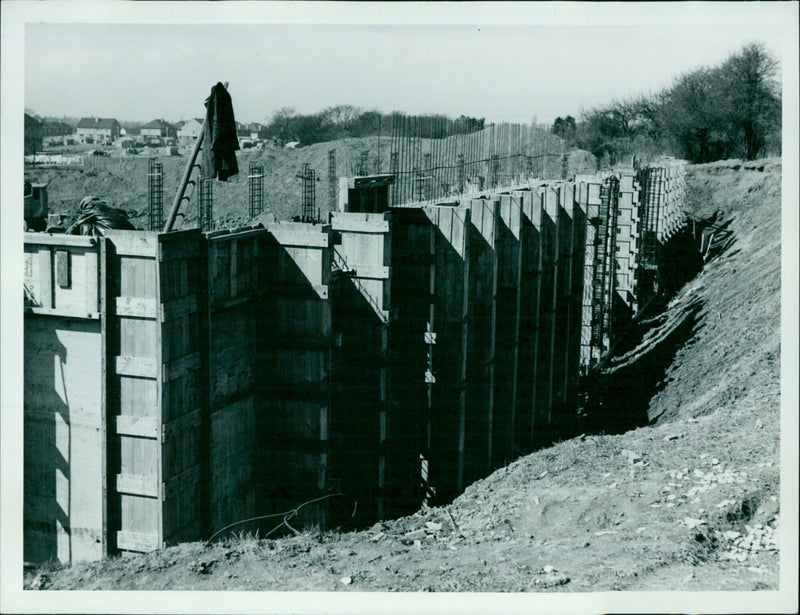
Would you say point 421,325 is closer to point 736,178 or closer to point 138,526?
point 138,526

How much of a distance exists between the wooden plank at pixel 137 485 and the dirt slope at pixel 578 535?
0.81 meters

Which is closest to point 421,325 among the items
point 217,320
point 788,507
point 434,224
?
point 434,224

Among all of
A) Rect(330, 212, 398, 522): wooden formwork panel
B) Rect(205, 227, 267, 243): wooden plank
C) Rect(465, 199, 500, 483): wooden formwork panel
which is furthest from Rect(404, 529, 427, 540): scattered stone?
Rect(205, 227, 267, 243): wooden plank

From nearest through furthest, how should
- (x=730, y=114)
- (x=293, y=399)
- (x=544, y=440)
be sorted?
(x=293, y=399) → (x=544, y=440) → (x=730, y=114)

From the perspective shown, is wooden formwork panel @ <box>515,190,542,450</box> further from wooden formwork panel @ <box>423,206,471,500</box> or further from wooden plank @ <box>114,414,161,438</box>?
wooden plank @ <box>114,414,161,438</box>

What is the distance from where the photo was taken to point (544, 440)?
21.3 meters

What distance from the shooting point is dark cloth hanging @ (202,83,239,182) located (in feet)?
38.6

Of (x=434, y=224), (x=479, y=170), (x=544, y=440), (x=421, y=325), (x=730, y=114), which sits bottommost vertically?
(x=544, y=440)

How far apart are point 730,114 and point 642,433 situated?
32.9 metres

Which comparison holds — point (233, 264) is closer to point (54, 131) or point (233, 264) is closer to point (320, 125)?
point (54, 131)

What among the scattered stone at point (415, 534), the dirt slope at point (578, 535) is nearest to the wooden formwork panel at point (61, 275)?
the dirt slope at point (578, 535)

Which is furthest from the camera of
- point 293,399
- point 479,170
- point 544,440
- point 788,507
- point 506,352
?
point 479,170

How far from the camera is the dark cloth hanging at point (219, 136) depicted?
11.8 meters

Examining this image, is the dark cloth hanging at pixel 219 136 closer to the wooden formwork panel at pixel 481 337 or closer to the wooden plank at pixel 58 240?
the wooden plank at pixel 58 240
